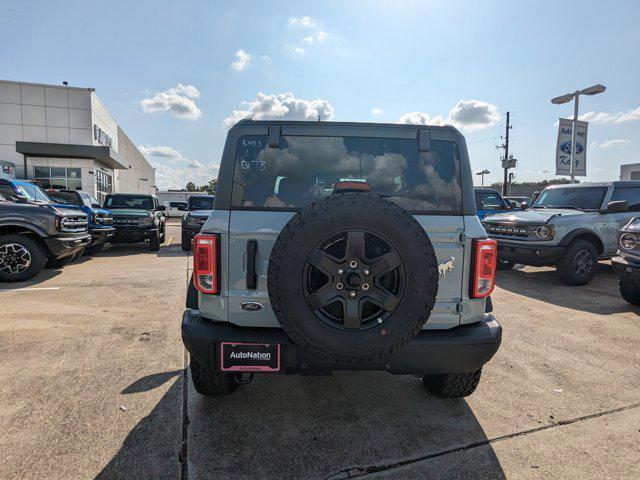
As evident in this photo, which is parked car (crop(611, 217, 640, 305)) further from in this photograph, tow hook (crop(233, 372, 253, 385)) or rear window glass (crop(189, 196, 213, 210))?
rear window glass (crop(189, 196, 213, 210))

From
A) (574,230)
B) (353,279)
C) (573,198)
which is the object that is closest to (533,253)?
(574,230)

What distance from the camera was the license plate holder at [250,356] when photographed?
7.30ft

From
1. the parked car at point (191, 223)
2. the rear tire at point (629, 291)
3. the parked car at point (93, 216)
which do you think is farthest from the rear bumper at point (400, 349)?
the parked car at point (191, 223)

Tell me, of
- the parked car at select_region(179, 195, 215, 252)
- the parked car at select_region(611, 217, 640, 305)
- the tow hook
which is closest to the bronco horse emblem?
the tow hook

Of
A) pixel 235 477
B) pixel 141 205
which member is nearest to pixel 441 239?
pixel 235 477

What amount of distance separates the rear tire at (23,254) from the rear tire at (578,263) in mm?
9537

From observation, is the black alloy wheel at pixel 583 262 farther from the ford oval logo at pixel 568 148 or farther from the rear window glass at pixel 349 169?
the ford oval logo at pixel 568 148

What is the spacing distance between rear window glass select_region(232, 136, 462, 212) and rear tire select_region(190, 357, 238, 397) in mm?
1286

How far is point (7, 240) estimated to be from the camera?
6527mm

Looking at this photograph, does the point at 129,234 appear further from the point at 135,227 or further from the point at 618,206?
the point at 618,206

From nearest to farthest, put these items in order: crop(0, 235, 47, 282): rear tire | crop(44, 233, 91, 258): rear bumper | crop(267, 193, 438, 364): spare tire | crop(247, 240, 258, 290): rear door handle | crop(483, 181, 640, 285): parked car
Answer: crop(267, 193, 438, 364): spare tire → crop(247, 240, 258, 290): rear door handle → crop(0, 235, 47, 282): rear tire → crop(44, 233, 91, 258): rear bumper → crop(483, 181, 640, 285): parked car

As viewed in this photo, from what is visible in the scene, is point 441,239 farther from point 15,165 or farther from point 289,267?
point 15,165

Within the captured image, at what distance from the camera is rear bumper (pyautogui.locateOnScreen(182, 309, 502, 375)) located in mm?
2232

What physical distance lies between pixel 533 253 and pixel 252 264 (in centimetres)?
637
